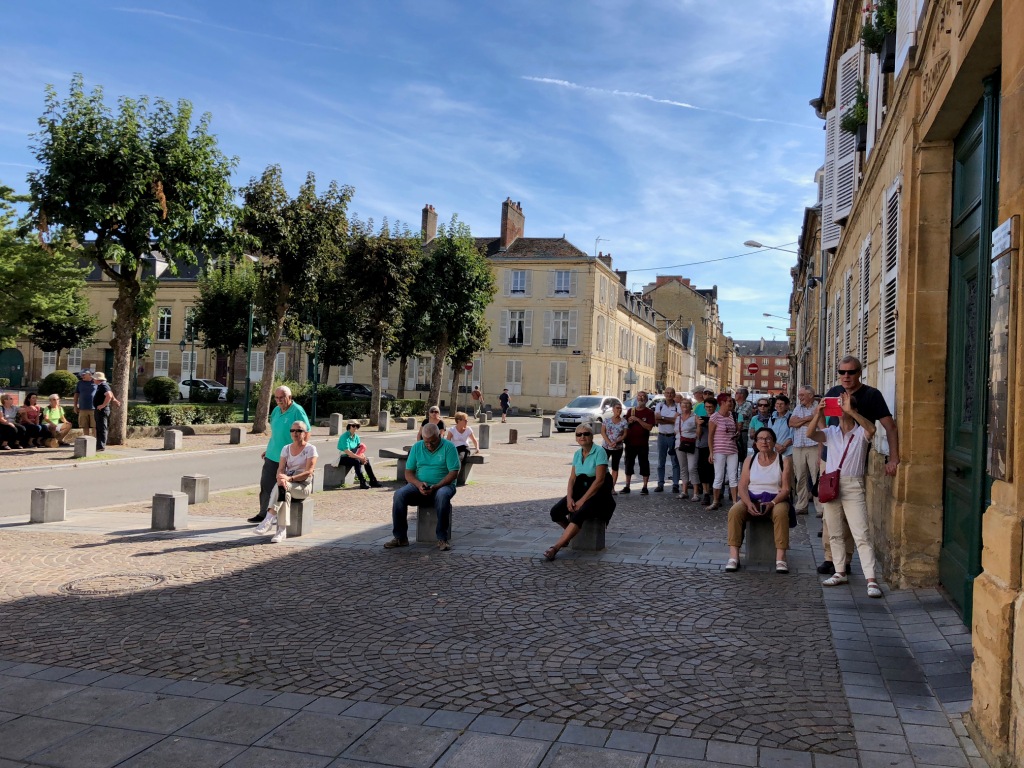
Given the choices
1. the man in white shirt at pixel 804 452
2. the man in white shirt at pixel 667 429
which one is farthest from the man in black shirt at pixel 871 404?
the man in white shirt at pixel 667 429

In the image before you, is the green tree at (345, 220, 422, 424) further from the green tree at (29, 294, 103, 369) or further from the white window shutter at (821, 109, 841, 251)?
→ the green tree at (29, 294, 103, 369)

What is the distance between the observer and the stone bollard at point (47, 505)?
379 inches

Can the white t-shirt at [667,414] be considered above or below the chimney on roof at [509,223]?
below

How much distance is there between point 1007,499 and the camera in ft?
12.2

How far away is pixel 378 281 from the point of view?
31109mm

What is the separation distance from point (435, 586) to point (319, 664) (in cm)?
203

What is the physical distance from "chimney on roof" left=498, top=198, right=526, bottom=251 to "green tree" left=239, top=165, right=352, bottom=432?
1235 inches

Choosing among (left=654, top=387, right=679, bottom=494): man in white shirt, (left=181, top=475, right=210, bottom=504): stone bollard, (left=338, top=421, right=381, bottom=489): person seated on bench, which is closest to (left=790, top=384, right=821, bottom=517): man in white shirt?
(left=654, top=387, right=679, bottom=494): man in white shirt

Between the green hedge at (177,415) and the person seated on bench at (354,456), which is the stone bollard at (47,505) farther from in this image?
the green hedge at (177,415)

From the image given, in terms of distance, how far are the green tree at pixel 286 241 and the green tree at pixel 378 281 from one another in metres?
6.11

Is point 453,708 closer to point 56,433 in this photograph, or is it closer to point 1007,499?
Result: point 1007,499

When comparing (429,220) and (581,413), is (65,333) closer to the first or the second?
(429,220)

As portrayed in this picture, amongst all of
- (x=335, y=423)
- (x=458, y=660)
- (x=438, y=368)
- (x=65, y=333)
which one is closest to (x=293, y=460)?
(x=458, y=660)

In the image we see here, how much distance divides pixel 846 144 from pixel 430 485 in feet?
31.7
